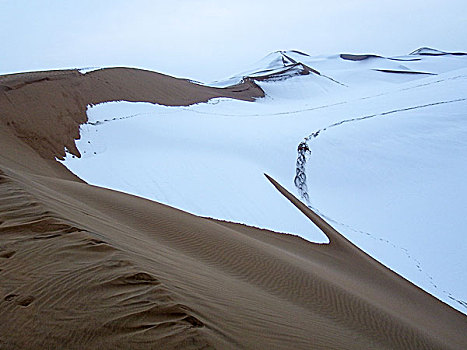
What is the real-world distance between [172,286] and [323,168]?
35.7 feet

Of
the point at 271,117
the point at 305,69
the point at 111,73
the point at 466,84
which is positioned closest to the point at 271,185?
the point at 271,117

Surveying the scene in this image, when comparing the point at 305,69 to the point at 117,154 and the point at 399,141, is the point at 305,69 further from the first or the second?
the point at 117,154

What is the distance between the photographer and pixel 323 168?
13.3 meters

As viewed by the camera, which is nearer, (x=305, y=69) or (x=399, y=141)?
(x=399, y=141)

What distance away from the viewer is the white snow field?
9.44 meters

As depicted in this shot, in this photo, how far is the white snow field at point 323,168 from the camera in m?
9.44

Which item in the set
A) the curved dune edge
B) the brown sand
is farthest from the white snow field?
the brown sand

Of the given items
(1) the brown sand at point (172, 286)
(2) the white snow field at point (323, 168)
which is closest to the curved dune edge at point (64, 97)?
(2) the white snow field at point (323, 168)

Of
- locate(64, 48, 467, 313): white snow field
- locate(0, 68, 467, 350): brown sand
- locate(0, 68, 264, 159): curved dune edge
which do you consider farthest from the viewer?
locate(0, 68, 264, 159): curved dune edge

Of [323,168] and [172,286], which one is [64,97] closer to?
[323,168]

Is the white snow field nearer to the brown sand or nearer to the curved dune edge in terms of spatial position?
the curved dune edge

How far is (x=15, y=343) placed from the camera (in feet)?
7.68

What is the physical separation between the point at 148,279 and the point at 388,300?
15.1 ft

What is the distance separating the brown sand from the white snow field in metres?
1.09
